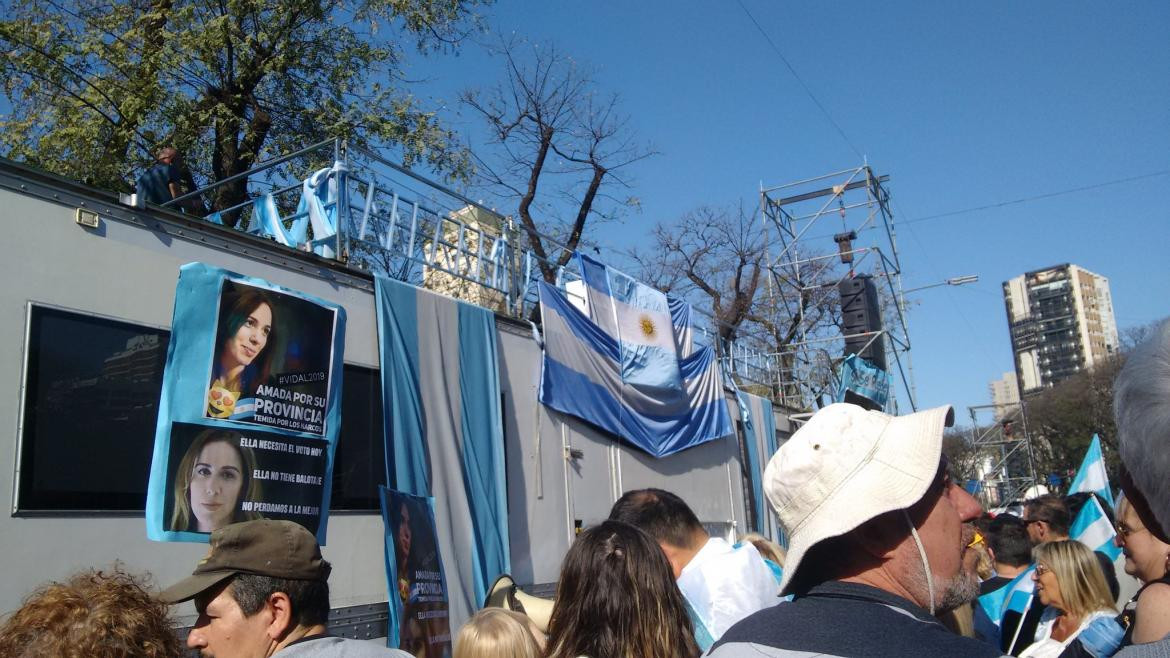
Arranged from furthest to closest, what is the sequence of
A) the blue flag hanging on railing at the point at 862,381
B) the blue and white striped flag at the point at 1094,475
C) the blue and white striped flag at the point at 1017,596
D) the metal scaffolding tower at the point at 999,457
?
1. the metal scaffolding tower at the point at 999,457
2. the blue flag hanging on railing at the point at 862,381
3. the blue and white striped flag at the point at 1094,475
4. the blue and white striped flag at the point at 1017,596

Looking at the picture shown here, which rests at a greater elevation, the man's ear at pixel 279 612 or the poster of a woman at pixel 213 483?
the poster of a woman at pixel 213 483

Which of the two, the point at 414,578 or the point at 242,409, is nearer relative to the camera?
the point at 242,409

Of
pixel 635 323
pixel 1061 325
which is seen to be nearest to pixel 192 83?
pixel 635 323

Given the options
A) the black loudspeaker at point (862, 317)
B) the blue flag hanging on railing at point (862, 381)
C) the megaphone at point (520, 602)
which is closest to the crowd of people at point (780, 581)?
the megaphone at point (520, 602)

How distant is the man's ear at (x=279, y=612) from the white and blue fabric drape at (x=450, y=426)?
4.19m

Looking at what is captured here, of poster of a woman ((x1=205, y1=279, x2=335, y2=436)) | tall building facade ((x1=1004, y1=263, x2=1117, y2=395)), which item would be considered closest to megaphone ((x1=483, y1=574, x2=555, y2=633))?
poster of a woman ((x1=205, y1=279, x2=335, y2=436))

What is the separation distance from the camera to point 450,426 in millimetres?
7594

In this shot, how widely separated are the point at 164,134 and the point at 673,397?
35.1ft

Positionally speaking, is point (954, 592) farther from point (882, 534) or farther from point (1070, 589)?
point (1070, 589)

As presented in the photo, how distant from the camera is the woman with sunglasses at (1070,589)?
462 cm

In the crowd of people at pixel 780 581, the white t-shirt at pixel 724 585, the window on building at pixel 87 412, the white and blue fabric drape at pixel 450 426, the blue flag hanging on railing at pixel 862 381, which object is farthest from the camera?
the blue flag hanging on railing at pixel 862 381

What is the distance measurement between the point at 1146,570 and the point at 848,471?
1.67m

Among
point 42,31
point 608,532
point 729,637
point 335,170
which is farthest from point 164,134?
point 729,637

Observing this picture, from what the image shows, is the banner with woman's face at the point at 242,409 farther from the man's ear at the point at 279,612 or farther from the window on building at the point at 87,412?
the man's ear at the point at 279,612
